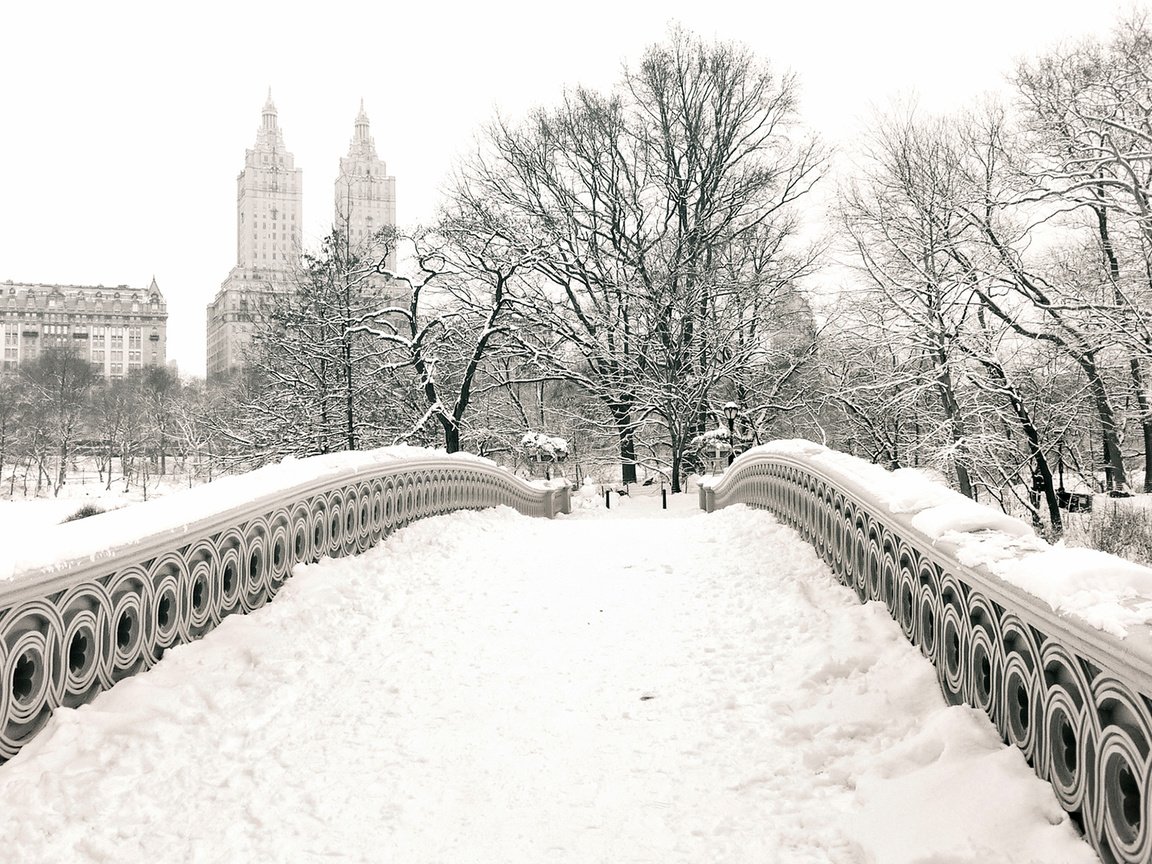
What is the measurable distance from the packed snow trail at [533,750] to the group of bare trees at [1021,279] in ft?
35.0

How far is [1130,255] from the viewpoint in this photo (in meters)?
13.0

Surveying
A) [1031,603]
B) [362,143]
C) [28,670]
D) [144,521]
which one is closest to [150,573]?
[144,521]

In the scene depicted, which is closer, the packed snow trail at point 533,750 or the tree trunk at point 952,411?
the packed snow trail at point 533,750

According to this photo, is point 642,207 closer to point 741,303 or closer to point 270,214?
point 741,303

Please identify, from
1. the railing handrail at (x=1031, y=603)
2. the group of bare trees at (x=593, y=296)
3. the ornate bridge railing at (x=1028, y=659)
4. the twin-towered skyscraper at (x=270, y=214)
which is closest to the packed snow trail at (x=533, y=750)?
the ornate bridge railing at (x=1028, y=659)

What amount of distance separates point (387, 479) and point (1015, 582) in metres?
6.37

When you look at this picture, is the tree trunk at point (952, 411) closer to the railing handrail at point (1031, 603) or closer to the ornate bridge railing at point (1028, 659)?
the railing handrail at point (1031, 603)

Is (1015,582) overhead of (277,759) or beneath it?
overhead

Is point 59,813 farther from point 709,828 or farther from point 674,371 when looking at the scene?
point 674,371

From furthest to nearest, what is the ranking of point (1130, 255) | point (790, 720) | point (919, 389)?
point (919, 389)
point (1130, 255)
point (790, 720)

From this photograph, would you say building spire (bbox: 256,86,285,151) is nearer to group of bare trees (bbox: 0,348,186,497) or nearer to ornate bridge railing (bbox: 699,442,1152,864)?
group of bare trees (bbox: 0,348,186,497)

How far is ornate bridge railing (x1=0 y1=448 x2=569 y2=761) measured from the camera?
2.98 m

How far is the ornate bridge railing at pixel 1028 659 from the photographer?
199 cm

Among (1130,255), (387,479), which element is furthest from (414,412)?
(1130,255)
